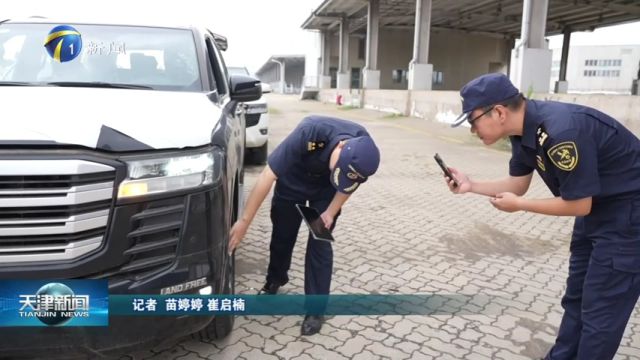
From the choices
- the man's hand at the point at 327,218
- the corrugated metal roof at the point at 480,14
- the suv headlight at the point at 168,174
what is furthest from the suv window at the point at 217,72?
the corrugated metal roof at the point at 480,14

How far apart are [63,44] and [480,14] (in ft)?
117

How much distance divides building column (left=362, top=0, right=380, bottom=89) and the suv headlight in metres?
30.9

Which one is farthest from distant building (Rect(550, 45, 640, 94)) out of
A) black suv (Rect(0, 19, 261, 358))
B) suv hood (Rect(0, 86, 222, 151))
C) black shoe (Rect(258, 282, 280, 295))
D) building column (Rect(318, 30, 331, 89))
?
black suv (Rect(0, 19, 261, 358))

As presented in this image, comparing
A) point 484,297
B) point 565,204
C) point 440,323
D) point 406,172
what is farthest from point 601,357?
point 406,172

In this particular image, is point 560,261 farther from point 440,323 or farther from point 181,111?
point 181,111

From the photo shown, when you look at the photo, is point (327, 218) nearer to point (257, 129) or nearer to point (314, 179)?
point (314, 179)

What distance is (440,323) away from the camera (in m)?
3.44

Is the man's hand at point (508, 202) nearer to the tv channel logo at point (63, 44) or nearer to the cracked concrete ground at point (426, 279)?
the cracked concrete ground at point (426, 279)

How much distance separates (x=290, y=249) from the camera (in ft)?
11.6

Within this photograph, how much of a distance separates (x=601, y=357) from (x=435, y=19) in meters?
38.7

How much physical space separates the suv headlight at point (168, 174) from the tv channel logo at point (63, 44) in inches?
66.1

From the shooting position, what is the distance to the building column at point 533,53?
17.4 metres

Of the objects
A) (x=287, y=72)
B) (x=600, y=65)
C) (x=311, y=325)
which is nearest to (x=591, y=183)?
(x=311, y=325)

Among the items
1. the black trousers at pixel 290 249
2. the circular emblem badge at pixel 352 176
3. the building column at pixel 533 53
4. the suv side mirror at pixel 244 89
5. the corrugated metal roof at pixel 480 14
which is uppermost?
the corrugated metal roof at pixel 480 14
